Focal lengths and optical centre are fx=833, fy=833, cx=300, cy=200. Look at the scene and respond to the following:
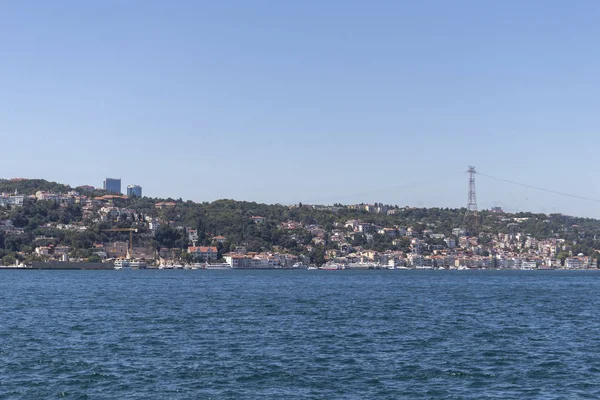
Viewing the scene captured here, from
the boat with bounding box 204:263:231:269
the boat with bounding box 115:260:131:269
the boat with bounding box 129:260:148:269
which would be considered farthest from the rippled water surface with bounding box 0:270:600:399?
the boat with bounding box 204:263:231:269

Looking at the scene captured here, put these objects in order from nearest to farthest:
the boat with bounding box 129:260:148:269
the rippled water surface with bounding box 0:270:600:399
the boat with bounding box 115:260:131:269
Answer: the rippled water surface with bounding box 0:270:600:399 → the boat with bounding box 115:260:131:269 → the boat with bounding box 129:260:148:269

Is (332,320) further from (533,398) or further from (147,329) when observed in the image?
(533,398)

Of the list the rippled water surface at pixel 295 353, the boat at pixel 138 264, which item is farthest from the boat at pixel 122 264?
the rippled water surface at pixel 295 353

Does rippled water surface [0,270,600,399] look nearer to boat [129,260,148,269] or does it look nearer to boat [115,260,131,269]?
boat [115,260,131,269]

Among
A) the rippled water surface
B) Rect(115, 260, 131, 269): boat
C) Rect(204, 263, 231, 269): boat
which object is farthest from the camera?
Rect(204, 263, 231, 269): boat

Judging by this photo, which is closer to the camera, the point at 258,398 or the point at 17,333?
the point at 258,398

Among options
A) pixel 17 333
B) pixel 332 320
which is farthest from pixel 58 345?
pixel 332 320

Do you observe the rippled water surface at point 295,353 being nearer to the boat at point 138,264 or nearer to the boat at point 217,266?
the boat at point 138,264

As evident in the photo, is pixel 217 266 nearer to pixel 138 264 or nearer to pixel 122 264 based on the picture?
pixel 138 264

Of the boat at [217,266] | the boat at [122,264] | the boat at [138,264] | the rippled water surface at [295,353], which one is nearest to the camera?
the rippled water surface at [295,353]

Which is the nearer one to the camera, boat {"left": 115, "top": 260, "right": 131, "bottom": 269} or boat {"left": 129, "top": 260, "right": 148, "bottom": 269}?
boat {"left": 115, "top": 260, "right": 131, "bottom": 269}

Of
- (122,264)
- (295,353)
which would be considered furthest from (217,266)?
(295,353)
